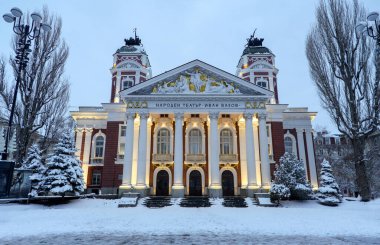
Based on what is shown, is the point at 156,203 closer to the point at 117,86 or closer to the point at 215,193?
the point at 215,193

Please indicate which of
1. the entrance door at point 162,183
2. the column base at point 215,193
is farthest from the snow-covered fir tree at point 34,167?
the column base at point 215,193

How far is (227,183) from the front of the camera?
27984 mm

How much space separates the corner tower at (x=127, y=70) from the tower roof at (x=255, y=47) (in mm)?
13778

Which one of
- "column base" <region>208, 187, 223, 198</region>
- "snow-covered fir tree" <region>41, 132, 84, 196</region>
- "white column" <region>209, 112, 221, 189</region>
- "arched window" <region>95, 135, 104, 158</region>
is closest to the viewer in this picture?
"snow-covered fir tree" <region>41, 132, 84, 196</region>

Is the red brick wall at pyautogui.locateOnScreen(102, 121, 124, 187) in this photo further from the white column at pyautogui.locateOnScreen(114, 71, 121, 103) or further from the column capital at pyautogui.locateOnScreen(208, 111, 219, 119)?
the column capital at pyautogui.locateOnScreen(208, 111, 219, 119)

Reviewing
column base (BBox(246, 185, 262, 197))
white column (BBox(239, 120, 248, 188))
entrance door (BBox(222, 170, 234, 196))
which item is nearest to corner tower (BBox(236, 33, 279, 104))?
white column (BBox(239, 120, 248, 188))

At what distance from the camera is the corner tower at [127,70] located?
110 feet

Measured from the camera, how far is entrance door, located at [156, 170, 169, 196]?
2764 centimetres

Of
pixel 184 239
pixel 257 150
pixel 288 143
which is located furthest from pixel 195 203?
pixel 288 143

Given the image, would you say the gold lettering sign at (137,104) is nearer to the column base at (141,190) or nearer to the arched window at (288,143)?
the column base at (141,190)

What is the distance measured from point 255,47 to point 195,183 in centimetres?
2017

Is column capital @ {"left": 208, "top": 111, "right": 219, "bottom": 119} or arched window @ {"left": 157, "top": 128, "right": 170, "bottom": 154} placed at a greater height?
column capital @ {"left": 208, "top": 111, "right": 219, "bottom": 119}

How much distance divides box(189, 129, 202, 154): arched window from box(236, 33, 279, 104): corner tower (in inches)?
409

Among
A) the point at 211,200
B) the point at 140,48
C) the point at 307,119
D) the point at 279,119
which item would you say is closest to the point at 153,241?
the point at 211,200
